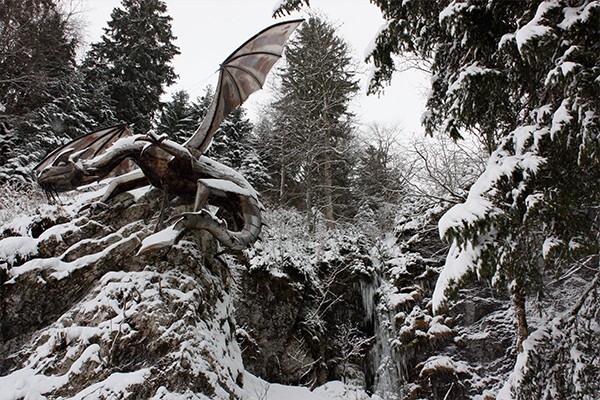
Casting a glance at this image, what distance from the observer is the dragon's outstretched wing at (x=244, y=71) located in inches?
230

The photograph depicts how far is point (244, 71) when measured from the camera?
6.04 metres

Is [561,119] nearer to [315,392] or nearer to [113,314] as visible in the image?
[113,314]

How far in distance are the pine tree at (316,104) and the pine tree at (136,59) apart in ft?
16.2

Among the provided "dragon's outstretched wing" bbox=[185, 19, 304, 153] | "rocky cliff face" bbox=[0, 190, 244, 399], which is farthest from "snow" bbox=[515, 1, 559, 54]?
"rocky cliff face" bbox=[0, 190, 244, 399]

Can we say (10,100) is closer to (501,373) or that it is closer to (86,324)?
(86,324)

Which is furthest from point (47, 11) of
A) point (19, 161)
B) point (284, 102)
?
point (284, 102)

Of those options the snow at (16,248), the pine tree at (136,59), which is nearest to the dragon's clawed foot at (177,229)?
the snow at (16,248)

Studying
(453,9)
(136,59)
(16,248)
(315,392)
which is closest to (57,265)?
(16,248)

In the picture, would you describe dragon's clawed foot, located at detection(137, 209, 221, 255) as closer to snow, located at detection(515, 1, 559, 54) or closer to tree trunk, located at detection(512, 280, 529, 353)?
snow, located at detection(515, 1, 559, 54)

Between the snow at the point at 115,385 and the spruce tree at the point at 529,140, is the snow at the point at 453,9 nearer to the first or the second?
the spruce tree at the point at 529,140

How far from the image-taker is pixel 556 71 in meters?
2.96

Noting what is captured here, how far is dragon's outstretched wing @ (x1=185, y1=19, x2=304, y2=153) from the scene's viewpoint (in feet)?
19.2

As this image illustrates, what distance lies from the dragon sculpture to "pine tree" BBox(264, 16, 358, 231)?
7.87 metres

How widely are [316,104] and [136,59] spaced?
24.2 ft
